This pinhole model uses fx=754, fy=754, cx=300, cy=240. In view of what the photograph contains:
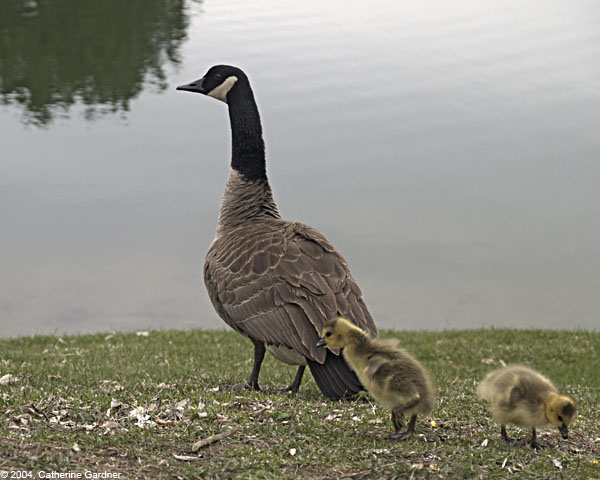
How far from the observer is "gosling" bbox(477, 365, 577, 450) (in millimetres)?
6281

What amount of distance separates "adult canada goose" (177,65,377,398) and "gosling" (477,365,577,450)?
1640 mm

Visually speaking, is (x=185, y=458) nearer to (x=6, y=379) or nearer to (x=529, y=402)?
(x=529, y=402)

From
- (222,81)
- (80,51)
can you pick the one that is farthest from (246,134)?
(80,51)

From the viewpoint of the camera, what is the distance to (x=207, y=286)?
30.9 feet

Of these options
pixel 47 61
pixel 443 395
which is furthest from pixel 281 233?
pixel 47 61

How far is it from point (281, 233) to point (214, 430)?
117 inches

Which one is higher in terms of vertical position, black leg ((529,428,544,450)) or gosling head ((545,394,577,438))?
gosling head ((545,394,577,438))

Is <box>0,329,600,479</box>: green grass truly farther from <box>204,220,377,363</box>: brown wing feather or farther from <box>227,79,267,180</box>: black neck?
<box>227,79,267,180</box>: black neck

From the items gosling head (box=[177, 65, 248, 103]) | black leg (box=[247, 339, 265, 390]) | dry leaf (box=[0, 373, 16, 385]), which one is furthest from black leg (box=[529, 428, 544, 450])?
dry leaf (box=[0, 373, 16, 385])

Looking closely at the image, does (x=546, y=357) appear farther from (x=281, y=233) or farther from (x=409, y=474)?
(x=409, y=474)

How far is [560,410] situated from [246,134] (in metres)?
5.82

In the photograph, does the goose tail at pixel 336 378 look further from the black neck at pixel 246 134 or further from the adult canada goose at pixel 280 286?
the black neck at pixel 246 134

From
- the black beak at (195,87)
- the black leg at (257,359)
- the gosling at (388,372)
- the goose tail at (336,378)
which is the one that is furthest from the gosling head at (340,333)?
the black beak at (195,87)

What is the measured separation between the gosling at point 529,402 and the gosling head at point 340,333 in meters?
1.31
